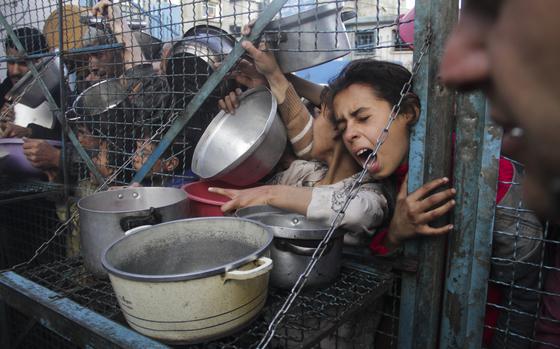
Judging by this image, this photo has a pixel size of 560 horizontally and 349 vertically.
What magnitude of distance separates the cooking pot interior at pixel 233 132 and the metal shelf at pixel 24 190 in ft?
4.13

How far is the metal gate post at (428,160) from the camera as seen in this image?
1.25 meters

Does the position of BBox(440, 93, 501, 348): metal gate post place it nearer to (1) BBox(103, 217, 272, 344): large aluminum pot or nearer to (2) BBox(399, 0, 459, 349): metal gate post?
(2) BBox(399, 0, 459, 349): metal gate post

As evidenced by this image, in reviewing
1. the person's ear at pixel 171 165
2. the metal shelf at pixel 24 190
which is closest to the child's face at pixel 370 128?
the person's ear at pixel 171 165

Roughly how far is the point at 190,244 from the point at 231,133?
916 mm

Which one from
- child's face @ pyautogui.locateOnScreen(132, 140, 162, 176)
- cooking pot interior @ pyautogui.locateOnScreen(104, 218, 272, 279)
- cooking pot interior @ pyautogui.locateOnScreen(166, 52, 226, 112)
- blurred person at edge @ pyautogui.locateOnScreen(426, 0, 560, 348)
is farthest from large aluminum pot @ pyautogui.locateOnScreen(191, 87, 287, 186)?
blurred person at edge @ pyautogui.locateOnScreen(426, 0, 560, 348)

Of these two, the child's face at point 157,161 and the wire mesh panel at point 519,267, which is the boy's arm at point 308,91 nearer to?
the child's face at point 157,161

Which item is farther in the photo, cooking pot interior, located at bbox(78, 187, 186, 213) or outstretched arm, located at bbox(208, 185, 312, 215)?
cooking pot interior, located at bbox(78, 187, 186, 213)

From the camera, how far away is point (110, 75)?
2525 millimetres

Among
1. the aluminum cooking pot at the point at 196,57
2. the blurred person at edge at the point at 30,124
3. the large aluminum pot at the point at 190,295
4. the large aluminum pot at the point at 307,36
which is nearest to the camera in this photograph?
the large aluminum pot at the point at 190,295

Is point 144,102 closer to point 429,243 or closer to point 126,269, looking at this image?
point 126,269

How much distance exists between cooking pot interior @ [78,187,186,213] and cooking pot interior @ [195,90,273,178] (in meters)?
0.30

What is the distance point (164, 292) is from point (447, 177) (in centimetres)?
92

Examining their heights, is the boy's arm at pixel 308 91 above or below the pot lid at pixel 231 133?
above

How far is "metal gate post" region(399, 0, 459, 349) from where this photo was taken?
1.25 m
